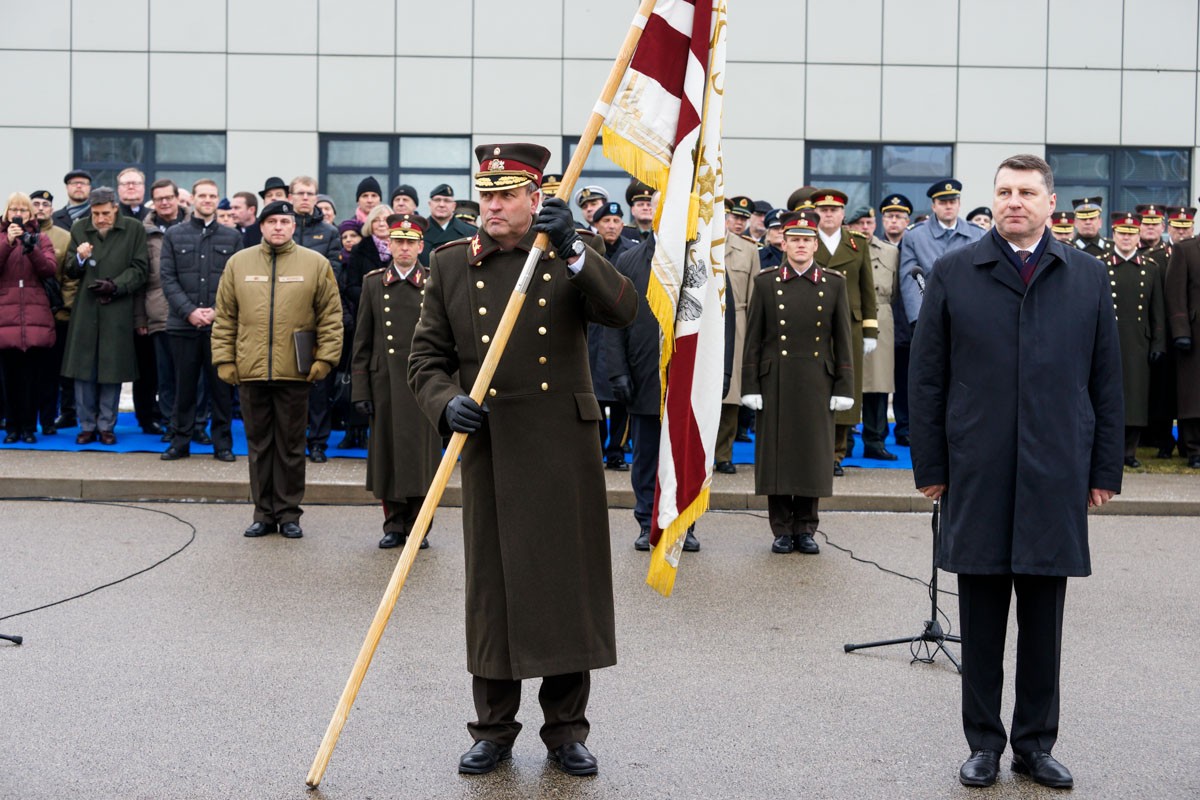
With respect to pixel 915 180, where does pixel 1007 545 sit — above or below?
below

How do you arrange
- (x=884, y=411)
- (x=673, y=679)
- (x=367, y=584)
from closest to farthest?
(x=673, y=679) < (x=367, y=584) < (x=884, y=411)

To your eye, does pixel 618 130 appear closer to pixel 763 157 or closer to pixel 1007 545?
pixel 1007 545

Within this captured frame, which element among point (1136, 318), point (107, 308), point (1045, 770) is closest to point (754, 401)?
point (1045, 770)

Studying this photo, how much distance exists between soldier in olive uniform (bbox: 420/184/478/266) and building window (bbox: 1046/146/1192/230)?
12.3 meters

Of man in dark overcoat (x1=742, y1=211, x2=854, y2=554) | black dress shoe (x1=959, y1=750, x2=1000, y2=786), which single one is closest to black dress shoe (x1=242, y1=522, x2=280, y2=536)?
man in dark overcoat (x1=742, y1=211, x2=854, y2=554)

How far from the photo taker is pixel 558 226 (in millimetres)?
4828

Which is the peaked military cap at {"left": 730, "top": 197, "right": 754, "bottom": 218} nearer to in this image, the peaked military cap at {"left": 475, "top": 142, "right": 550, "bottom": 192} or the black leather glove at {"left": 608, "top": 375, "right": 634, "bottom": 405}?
the black leather glove at {"left": 608, "top": 375, "right": 634, "bottom": 405}

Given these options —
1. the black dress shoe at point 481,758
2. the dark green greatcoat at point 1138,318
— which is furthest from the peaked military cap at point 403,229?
the dark green greatcoat at point 1138,318

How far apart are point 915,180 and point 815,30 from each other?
2.88 metres

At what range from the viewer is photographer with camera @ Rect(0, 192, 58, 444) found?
13141 mm

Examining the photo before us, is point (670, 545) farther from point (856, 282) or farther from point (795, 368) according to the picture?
point (856, 282)

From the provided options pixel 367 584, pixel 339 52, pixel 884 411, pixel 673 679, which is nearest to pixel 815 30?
pixel 339 52

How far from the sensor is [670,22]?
210 inches

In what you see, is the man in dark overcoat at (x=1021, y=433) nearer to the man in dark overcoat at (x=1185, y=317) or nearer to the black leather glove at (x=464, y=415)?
the black leather glove at (x=464, y=415)
